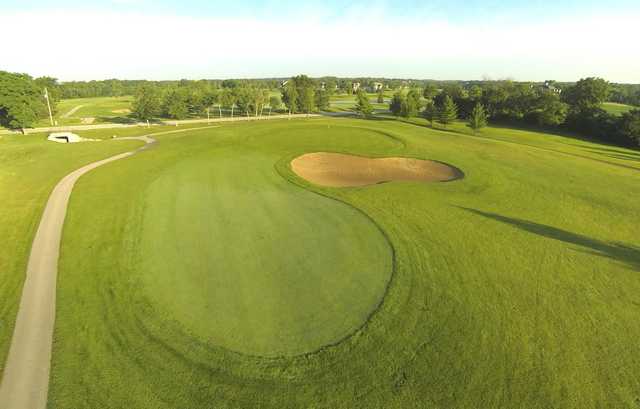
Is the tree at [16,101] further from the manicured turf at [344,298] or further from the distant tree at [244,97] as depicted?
the manicured turf at [344,298]

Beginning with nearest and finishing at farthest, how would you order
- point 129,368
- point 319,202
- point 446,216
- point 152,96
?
1. point 129,368
2. point 446,216
3. point 319,202
4. point 152,96

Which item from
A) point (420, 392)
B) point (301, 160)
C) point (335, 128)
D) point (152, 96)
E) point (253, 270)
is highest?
point (152, 96)

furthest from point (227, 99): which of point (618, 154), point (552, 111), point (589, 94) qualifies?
point (589, 94)

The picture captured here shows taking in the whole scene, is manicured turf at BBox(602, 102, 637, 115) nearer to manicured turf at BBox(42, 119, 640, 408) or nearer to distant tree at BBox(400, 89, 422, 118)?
distant tree at BBox(400, 89, 422, 118)

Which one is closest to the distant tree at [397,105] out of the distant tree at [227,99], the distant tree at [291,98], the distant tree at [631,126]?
the distant tree at [291,98]

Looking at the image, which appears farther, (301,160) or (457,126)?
(457,126)

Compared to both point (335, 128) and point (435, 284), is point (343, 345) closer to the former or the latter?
point (435, 284)

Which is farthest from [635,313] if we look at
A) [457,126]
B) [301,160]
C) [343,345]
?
[457,126]

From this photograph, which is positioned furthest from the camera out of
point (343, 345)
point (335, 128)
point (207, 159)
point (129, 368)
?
point (335, 128)
